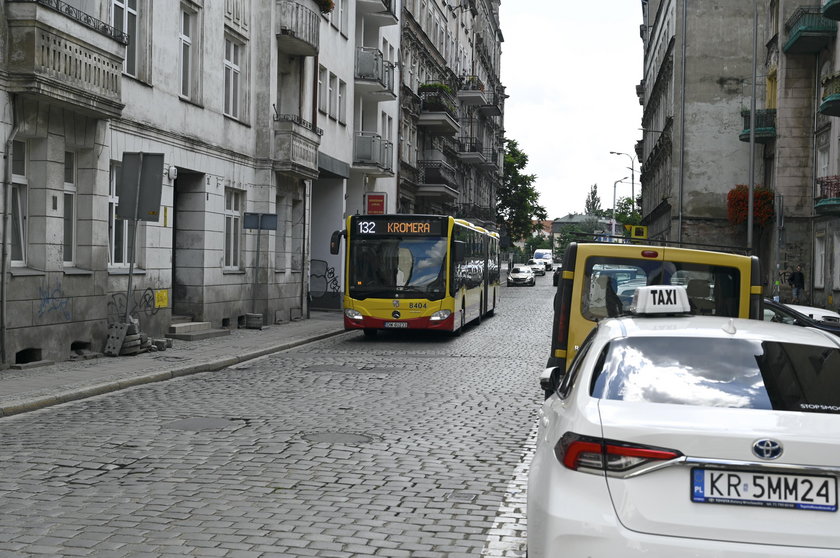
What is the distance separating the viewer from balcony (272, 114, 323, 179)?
27.4m

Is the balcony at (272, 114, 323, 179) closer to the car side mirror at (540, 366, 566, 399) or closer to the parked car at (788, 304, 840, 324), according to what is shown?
the parked car at (788, 304, 840, 324)

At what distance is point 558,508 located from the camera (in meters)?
4.32

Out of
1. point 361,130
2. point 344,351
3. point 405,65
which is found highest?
point 405,65

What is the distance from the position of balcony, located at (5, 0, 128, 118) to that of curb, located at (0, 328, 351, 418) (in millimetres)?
4440

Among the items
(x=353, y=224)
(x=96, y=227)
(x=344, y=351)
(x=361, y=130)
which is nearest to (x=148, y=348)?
(x=96, y=227)

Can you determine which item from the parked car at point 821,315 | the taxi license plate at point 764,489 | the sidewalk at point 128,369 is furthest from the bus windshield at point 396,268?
the taxi license plate at point 764,489

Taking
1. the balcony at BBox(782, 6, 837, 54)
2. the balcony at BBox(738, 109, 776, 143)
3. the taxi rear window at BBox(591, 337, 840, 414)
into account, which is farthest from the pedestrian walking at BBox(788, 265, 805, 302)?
the taxi rear window at BBox(591, 337, 840, 414)

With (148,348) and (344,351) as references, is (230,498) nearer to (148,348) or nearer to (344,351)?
(148,348)

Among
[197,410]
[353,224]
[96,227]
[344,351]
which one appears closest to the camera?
[197,410]

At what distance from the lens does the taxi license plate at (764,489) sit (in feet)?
13.3

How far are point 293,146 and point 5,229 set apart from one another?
41.8 ft

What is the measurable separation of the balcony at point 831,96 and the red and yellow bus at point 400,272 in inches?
556

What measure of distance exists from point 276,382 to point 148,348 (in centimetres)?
474

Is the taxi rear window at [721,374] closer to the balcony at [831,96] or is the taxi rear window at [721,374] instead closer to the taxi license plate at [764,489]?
the taxi license plate at [764,489]
